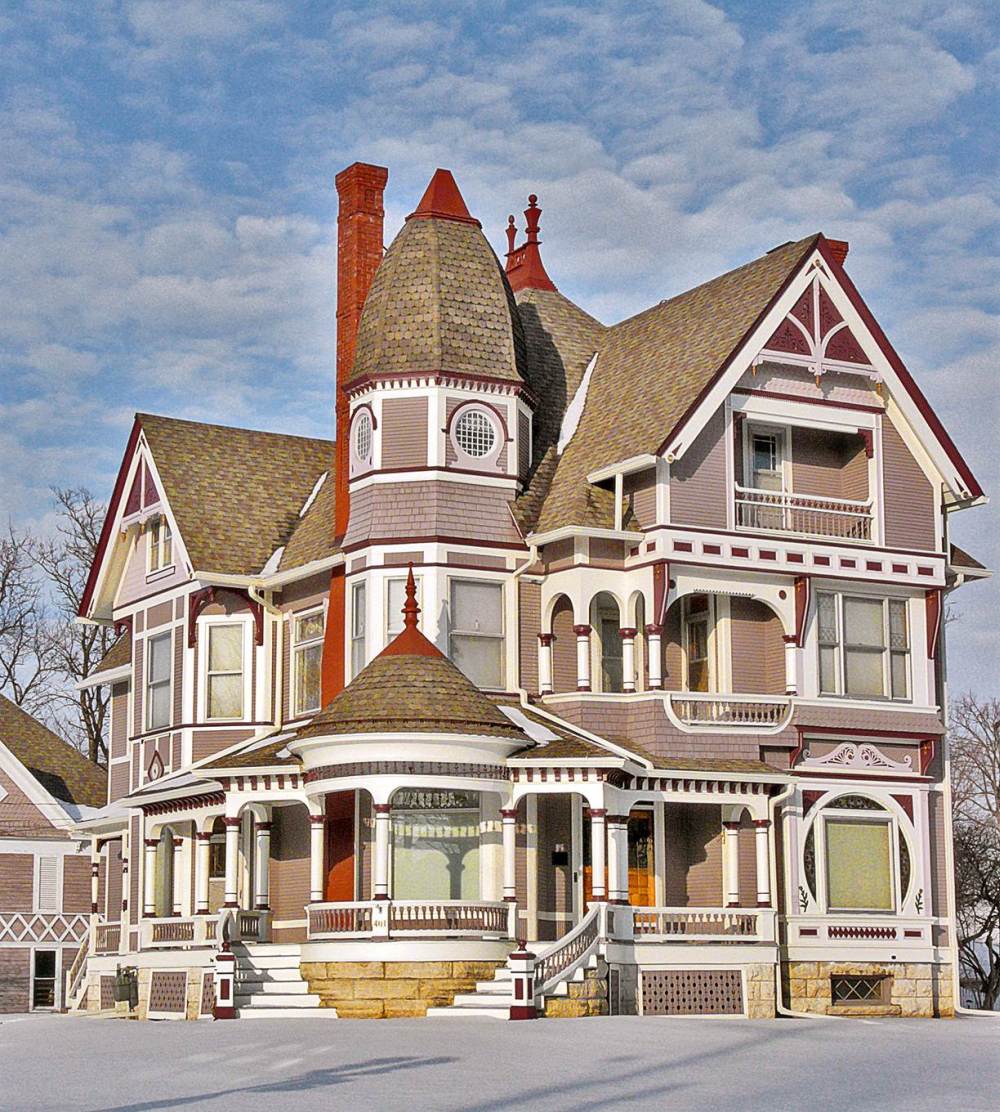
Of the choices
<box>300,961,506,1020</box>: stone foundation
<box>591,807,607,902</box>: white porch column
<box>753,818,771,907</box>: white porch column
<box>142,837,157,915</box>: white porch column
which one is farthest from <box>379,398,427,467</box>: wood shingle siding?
<box>300,961,506,1020</box>: stone foundation

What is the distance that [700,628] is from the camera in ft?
122

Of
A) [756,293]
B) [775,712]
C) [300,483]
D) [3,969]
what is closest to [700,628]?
[775,712]

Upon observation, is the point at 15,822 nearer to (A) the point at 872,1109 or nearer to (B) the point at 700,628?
(B) the point at 700,628

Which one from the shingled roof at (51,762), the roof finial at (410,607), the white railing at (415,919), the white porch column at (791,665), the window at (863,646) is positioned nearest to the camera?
the white railing at (415,919)

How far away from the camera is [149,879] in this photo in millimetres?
39250

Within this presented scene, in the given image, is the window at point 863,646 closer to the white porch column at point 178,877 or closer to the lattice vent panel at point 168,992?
the lattice vent panel at point 168,992

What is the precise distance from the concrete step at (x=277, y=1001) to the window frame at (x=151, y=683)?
10175mm

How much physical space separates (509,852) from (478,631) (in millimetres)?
4892

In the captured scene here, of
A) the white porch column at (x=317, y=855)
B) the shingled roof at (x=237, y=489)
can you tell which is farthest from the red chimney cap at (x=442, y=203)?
the white porch column at (x=317, y=855)

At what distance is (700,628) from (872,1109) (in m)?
20.3

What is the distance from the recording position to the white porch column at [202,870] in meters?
37.1

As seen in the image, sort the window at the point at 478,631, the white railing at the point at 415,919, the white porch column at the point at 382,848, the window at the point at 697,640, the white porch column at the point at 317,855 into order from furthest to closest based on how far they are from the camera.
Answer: the window at the point at 697,640, the window at the point at 478,631, the white porch column at the point at 317,855, the white porch column at the point at 382,848, the white railing at the point at 415,919

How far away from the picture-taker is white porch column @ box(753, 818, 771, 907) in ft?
111

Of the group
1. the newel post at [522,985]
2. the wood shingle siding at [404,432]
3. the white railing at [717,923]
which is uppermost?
the wood shingle siding at [404,432]
